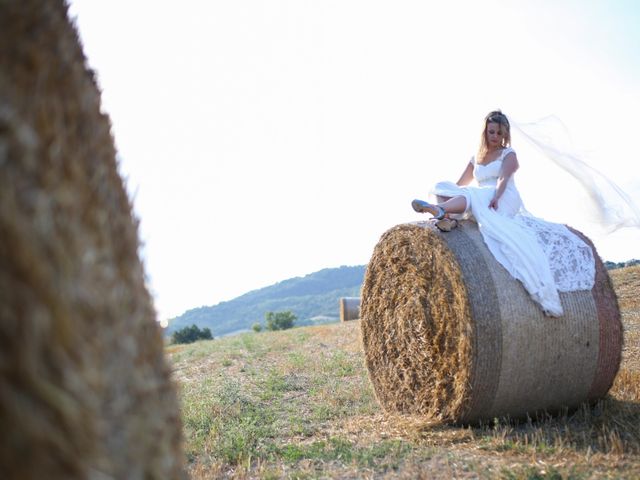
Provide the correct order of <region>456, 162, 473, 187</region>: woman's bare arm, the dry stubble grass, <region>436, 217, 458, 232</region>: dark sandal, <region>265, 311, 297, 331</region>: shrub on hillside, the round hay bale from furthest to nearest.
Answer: <region>265, 311, 297, 331</region>: shrub on hillside, <region>456, 162, 473, 187</region>: woman's bare arm, <region>436, 217, 458, 232</region>: dark sandal, the round hay bale, the dry stubble grass

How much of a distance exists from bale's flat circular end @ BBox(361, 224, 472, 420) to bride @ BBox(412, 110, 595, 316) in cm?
40

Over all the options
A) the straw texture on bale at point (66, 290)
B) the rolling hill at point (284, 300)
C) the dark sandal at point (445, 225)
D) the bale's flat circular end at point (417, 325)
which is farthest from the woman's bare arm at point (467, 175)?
the rolling hill at point (284, 300)

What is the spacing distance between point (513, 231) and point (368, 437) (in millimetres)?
2117

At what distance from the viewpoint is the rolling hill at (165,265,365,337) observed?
90.6 m

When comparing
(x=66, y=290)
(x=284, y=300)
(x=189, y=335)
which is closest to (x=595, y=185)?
(x=66, y=290)

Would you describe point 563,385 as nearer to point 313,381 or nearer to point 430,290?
point 430,290

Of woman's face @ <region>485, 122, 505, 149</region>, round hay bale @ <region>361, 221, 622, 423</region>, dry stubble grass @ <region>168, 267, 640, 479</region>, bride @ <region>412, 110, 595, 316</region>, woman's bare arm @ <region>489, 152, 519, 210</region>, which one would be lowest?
dry stubble grass @ <region>168, 267, 640, 479</region>

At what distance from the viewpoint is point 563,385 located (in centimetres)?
Answer: 543

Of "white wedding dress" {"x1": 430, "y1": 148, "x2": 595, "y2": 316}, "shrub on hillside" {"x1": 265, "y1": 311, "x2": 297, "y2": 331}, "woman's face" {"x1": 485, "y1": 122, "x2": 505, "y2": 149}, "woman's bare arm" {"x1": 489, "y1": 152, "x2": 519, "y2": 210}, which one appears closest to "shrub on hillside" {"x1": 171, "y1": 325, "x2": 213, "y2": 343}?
"shrub on hillside" {"x1": 265, "y1": 311, "x2": 297, "y2": 331}

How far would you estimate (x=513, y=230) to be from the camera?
18.4 feet

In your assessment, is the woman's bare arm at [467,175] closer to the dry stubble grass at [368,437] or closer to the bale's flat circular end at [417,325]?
the bale's flat circular end at [417,325]

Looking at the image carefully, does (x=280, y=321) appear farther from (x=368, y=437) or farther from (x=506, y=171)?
(x=368, y=437)

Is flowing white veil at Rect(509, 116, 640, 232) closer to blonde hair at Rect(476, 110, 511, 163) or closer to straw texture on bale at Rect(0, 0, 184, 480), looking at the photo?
blonde hair at Rect(476, 110, 511, 163)

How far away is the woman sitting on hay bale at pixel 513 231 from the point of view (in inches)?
209
